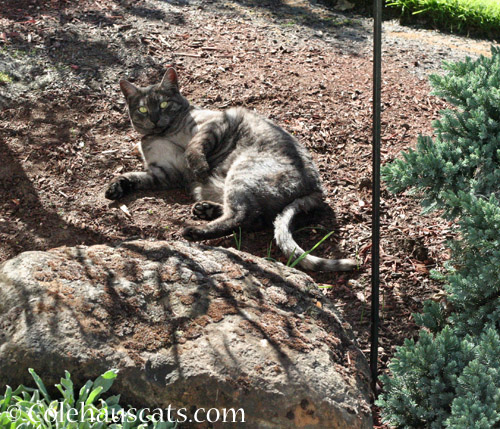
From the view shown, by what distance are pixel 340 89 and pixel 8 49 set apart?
3.69 m

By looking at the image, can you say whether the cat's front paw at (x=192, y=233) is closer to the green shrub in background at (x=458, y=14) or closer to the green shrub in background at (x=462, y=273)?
the green shrub in background at (x=462, y=273)

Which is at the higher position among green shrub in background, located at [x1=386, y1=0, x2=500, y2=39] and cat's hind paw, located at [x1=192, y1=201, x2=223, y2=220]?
green shrub in background, located at [x1=386, y1=0, x2=500, y2=39]

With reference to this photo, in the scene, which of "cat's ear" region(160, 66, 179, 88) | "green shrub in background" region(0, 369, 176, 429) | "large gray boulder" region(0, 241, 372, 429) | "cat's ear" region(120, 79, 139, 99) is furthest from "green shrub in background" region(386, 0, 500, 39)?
"green shrub in background" region(0, 369, 176, 429)

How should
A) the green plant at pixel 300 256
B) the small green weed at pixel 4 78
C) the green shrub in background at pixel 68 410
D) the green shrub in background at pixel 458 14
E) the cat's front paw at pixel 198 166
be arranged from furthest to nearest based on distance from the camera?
the green shrub in background at pixel 458 14 < the small green weed at pixel 4 78 < the cat's front paw at pixel 198 166 < the green plant at pixel 300 256 < the green shrub in background at pixel 68 410

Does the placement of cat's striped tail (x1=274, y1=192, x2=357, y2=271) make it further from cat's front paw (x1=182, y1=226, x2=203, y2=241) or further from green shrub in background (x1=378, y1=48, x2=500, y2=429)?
green shrub in background (x1=378, y1=48, x2=500, y2=429)

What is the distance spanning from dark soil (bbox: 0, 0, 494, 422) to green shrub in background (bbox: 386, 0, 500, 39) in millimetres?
407

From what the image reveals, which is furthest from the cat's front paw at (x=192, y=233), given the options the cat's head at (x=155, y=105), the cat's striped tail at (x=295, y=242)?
the cat's head at (x=155, y=105)

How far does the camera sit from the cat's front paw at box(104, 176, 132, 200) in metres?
4.71

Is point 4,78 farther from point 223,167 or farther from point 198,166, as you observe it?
point 223,167

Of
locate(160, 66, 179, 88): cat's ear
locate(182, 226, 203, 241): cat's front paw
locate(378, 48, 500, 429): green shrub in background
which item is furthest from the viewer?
locate(160, 66, 179, 88): cat's ear

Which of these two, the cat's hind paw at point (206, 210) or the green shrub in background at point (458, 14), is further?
the green shrub in background at point (458, 14)

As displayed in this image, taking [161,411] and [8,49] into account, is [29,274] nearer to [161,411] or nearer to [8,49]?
[161,411]

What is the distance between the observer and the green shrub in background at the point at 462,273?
7.97 feet

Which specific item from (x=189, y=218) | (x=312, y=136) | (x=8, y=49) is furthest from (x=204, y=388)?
(x=8, y=49)
